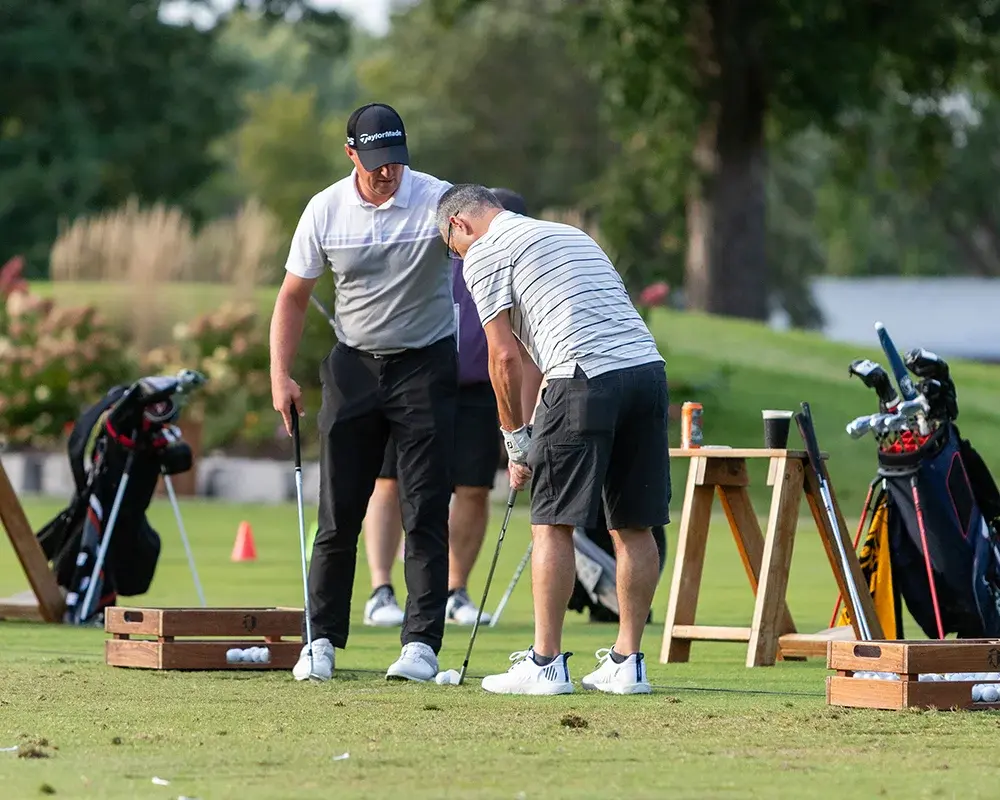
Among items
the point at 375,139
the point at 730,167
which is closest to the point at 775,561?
the point at 375,139

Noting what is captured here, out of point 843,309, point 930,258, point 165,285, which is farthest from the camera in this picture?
point 930,258

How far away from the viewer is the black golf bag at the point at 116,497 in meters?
10.7

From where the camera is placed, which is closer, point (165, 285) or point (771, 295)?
point (165, 285)

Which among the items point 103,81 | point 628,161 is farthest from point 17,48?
point 628,161

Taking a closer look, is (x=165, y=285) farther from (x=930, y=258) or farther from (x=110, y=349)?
(x=930, y=258)

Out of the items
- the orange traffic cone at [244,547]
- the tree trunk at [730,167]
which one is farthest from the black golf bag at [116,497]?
the tree trunk at [730,167]

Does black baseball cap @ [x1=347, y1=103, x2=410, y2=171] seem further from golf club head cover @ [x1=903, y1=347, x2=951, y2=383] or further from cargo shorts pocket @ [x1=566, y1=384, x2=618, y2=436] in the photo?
golf club head cover @ [x1=903, y1=347, x2=951, y2=383]

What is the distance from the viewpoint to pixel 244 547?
15.0 metres

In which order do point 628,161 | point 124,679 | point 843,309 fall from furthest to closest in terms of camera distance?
1. point 843,309
2. point 628,161
3. point 124,679

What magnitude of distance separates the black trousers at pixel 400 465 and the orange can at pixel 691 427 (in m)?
1.22

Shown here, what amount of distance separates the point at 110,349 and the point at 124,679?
49.1 ft

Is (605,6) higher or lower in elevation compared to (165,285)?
higher

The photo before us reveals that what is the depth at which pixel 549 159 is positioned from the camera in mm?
66562

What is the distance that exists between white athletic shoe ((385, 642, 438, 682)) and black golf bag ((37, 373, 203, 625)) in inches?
116
